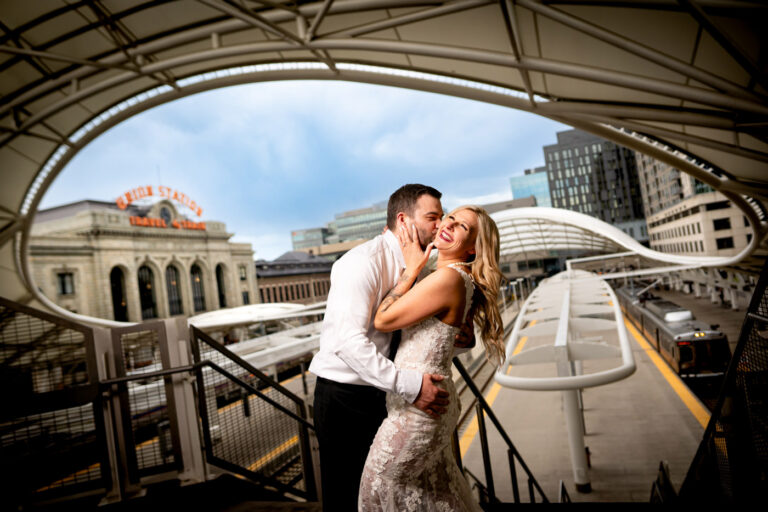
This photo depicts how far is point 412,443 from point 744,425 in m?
1.65

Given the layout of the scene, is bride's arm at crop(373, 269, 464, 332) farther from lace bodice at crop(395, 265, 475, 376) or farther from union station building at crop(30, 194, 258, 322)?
union station building at crop(30, 194, 258, 322)

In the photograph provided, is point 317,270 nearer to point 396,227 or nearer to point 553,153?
point 396,227

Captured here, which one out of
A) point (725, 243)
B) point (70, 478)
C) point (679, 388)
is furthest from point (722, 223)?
point (70, 478)

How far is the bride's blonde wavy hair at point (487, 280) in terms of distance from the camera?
204 cm

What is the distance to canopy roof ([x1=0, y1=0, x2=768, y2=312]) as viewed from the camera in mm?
7309

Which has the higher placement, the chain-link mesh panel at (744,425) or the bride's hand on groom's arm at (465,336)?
the bride's hand on groom's arm at (465,336)

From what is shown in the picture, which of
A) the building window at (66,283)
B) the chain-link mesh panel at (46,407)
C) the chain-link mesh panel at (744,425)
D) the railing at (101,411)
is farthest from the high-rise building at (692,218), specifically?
the building window at (66,283)

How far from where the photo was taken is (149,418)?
10.1 ft

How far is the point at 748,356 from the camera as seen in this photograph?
7.38 feet

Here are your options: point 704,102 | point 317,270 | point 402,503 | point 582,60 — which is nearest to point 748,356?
point 402,503

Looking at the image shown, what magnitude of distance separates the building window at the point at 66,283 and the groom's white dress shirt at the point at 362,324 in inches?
1878

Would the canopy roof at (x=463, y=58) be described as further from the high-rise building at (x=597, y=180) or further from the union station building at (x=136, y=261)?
Result: the high-rise building at (x=597, y=180)

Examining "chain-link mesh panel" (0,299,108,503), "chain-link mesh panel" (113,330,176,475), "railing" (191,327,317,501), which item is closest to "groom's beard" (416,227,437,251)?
"railing" (191,327,317,501)

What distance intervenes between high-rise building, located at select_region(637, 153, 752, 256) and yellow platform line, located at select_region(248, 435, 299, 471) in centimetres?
4494
